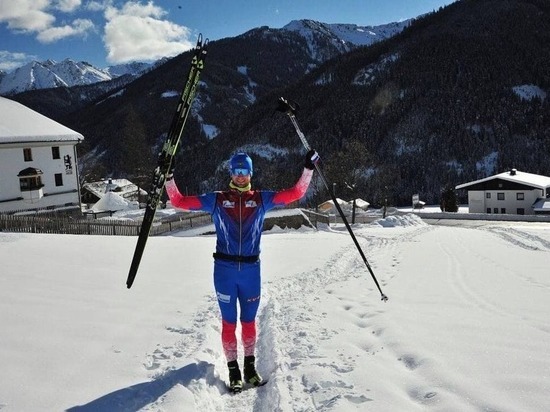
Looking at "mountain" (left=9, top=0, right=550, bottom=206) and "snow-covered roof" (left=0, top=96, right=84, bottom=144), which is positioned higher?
"mountain" (left=9, top=0, right=550, bottom=206)

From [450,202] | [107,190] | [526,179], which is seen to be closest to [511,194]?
[526,179]

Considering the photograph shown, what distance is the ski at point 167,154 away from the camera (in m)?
5.54

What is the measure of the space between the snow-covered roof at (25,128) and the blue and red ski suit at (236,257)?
33.9m

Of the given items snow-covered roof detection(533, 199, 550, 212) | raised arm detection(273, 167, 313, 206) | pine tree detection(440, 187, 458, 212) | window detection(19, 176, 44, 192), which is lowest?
snow-covered roof detection(533, 199, 550, 212)

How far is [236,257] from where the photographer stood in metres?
4.95

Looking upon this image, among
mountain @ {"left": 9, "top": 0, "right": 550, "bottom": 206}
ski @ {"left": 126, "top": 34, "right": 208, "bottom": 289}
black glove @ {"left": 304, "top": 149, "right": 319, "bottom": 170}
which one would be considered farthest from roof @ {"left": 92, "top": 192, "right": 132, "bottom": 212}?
mountain @ {"left": 9, "top": 0, "right": 550, "bottom": 206}

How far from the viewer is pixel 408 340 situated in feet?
16.8

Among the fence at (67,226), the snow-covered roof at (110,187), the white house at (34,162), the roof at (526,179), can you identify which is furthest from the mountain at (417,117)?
the fence at (67,226)

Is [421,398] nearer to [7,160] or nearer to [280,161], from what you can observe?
[7,160]

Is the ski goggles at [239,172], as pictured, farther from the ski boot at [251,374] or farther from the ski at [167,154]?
the ski boot at [251,374]

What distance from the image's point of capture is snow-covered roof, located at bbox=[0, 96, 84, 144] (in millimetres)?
33000

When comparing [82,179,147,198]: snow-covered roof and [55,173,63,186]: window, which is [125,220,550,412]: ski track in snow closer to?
[55,173,63,186]: window

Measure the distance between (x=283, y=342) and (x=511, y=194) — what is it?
230ft

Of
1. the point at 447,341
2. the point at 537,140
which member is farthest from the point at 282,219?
the point at 537,140
